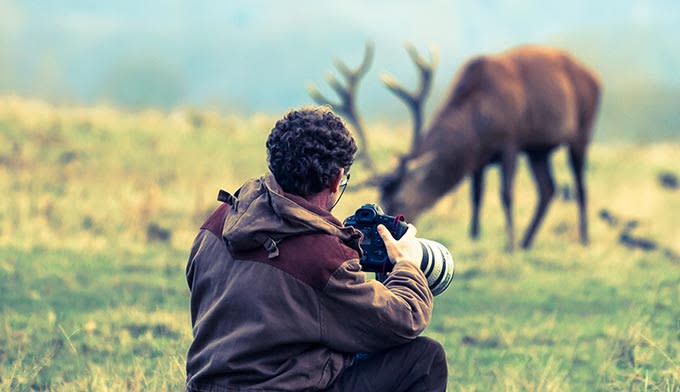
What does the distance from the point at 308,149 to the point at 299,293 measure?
45cm

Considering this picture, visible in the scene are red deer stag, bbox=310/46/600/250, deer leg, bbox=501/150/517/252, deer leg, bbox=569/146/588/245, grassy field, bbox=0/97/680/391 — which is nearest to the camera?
grassy field, bbox=0/97/680/391

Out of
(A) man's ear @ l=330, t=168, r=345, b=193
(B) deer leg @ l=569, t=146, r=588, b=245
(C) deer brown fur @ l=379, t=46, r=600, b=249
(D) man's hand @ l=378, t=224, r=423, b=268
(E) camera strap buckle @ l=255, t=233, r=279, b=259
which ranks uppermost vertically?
(A) man's ear @ l=330, t=168, r=345, b=193

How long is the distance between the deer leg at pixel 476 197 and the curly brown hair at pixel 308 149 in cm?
944

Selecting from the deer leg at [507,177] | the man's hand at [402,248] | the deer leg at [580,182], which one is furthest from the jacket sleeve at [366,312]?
the deer leg at [580,182]

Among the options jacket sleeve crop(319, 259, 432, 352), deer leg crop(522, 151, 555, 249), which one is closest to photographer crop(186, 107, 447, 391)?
jacket sleeve crop(319, 259, 432, 352)

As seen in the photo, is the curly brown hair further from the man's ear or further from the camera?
the camera

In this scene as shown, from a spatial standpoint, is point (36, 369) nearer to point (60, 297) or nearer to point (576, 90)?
point (60, 297)

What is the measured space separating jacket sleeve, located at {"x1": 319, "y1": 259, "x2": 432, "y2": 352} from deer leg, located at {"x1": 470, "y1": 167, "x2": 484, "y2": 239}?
30.8 feet

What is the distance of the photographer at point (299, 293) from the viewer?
11.1 feet

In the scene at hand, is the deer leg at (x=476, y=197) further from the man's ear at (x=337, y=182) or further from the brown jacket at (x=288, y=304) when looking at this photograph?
the brown jacket at (x=288, y=304)

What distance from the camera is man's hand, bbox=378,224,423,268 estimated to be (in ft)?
12.1

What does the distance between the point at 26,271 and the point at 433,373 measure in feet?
20.2

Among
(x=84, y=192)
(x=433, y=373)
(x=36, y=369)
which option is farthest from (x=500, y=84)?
(x=433, y=373)

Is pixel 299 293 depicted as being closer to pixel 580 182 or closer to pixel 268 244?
pixel 268 244
